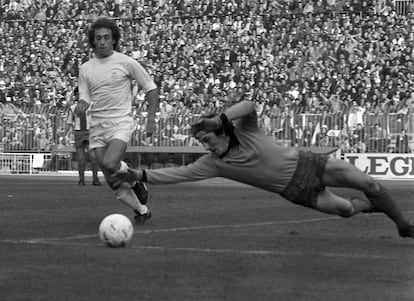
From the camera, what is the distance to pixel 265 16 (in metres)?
43.4

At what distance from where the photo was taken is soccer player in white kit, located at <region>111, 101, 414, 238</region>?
10.0 m

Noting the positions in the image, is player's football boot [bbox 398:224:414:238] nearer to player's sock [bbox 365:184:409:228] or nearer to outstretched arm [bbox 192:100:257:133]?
player's sock [bbox 365:184:409:228]

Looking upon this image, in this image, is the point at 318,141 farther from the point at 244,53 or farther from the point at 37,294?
the point at 37,294

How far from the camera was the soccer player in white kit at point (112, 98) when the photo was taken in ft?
43.1

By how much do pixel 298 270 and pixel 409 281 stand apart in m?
0.97

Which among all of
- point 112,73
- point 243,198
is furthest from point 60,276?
point 243,198

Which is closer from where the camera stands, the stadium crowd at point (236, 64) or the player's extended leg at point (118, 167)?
the player's extended leg at point (118, 167)

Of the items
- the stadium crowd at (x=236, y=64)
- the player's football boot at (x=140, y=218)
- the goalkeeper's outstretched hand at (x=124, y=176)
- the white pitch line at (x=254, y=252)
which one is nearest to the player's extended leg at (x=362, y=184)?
the white pitch line at (x=254, y=252)

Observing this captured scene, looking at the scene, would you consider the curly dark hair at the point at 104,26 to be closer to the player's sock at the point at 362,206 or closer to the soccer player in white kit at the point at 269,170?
the soccer player in white kit at the point at 269,170

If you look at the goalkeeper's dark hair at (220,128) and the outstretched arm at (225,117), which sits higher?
the outstretched arm at (225,117)

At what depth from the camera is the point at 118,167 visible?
12820 millimetres

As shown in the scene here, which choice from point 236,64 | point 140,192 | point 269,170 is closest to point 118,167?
point 140,192

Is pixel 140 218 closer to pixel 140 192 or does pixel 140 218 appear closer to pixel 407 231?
pixel 140 192

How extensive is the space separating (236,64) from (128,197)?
28.1 m
